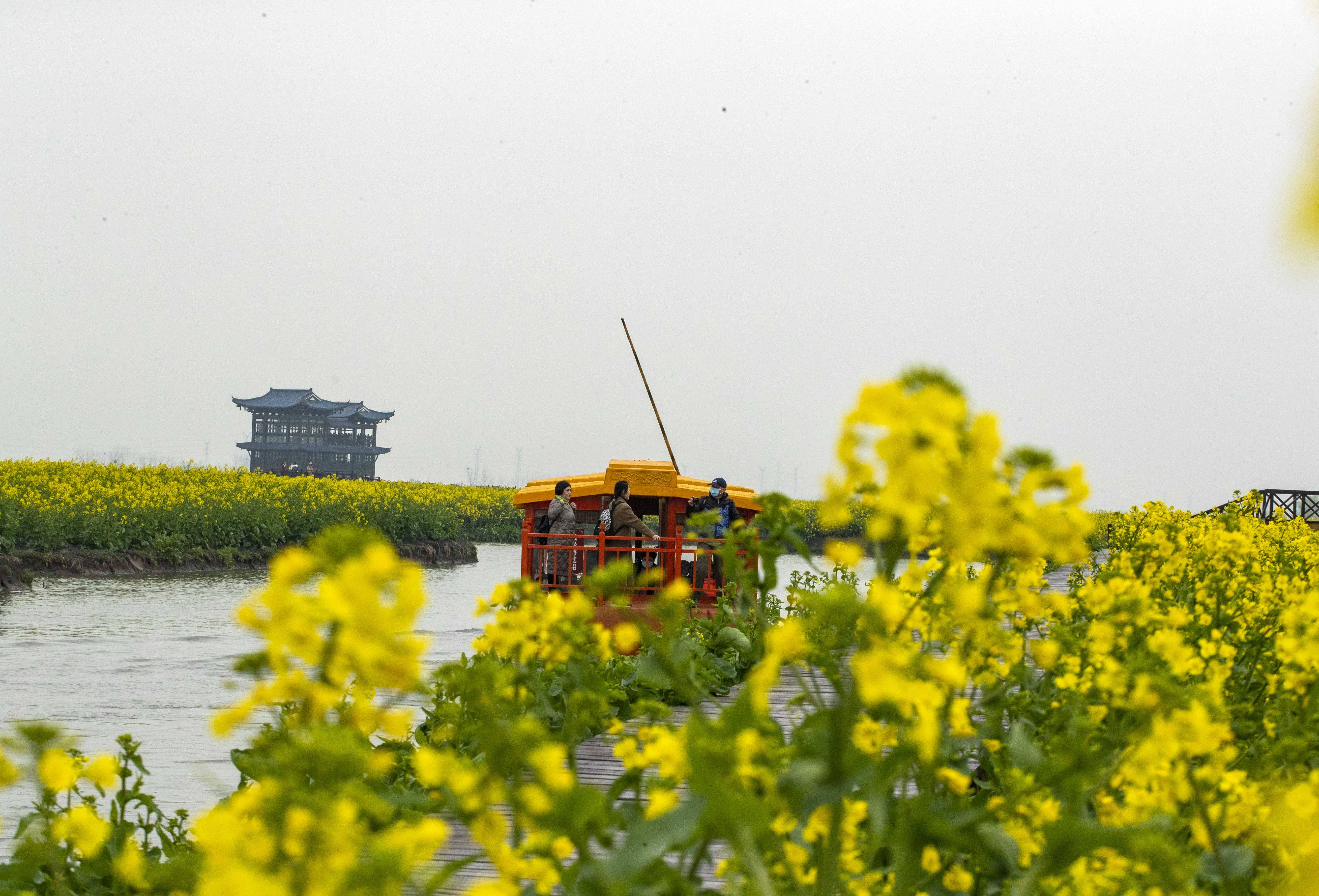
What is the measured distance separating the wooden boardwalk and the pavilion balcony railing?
2436mm

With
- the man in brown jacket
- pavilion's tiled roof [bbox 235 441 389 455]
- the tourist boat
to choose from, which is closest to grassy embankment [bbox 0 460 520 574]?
the tourist boat

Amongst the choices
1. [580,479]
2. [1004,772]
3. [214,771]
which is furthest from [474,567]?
[1004,772]

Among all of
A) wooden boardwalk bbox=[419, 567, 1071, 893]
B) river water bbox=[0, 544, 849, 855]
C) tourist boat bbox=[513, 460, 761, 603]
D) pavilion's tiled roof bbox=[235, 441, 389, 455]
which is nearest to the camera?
wooden boardwalk bbox=[419, 567, 1071, 893]

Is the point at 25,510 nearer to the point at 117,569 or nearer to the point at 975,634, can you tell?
the point at 117,569

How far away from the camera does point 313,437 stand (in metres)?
80.4

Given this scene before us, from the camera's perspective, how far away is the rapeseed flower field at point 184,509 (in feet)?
72.4

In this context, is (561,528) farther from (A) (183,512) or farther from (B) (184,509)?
(B) (184,509)

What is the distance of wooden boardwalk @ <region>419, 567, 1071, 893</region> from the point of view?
2936mm

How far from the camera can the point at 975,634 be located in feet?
5.59

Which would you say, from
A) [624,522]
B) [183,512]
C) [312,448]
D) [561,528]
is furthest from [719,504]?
[312,448]

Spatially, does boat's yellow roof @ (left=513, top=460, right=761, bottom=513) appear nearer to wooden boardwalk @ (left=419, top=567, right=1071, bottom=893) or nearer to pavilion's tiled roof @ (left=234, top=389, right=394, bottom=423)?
wooden boardwalk @ (left=419, top=567, right=1071, bottom=893)

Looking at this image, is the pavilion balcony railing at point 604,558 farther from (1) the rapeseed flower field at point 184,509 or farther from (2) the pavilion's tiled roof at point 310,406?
(2) the pavilion's tiled roof at point 310,406

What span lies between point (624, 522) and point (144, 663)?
4.96 metres

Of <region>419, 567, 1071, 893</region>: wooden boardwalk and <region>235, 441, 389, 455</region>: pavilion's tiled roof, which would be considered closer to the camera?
<region>419, 567, 1071, 893</region>: wooden boardwalk
